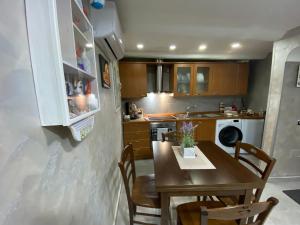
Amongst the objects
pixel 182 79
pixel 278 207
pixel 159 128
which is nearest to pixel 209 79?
pixel 182 79

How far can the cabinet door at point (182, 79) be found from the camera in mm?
3359

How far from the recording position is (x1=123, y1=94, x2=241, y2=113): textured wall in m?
3.71

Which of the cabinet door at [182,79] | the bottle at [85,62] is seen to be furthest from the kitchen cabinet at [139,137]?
the bottle at [85,62]

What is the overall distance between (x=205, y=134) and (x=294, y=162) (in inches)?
56.7

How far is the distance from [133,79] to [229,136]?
2440 millimetres

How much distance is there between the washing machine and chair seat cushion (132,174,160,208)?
221cm

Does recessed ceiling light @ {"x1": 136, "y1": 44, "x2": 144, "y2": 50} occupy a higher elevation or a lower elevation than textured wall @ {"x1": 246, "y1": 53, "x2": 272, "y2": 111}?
higher

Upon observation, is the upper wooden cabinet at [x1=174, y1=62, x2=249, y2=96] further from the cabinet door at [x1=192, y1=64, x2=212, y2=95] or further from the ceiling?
the ceiling

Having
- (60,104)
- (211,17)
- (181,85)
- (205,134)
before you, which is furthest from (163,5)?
(205,134)

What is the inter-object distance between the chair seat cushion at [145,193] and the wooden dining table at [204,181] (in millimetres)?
175

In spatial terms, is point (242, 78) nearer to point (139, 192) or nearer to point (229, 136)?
point (229, 136)

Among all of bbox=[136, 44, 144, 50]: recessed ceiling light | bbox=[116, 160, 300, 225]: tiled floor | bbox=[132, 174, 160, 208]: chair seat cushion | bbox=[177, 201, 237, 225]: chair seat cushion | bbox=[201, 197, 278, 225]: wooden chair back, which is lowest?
bbox=[116, 160, 300, 225]: tiled floor

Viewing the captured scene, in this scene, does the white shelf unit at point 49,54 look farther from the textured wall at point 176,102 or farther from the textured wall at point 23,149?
the textured wall at point 176,102

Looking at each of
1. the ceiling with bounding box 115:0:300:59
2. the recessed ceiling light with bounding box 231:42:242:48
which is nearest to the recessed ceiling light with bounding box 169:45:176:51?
the ceiling with bounding box 115:0:300:59
